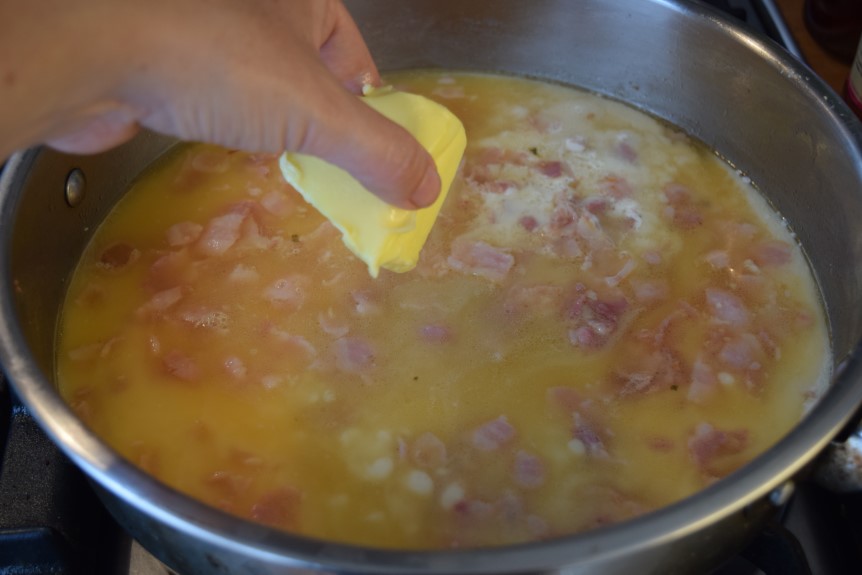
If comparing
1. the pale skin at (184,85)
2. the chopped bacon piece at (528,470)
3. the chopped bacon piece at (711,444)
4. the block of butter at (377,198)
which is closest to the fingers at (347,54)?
the block of butter at (377,198)

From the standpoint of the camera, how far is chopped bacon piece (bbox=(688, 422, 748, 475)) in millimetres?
1051

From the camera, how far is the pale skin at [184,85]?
2.17ft

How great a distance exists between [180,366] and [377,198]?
1.32 ft

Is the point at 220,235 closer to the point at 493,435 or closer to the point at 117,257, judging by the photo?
the point at 117,257

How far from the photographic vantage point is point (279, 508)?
1014 mm

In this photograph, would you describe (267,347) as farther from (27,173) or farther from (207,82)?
(207,82)

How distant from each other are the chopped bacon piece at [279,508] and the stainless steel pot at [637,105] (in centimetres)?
12

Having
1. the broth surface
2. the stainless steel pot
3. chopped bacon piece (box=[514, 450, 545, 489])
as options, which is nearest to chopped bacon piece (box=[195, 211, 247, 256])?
the broth surface

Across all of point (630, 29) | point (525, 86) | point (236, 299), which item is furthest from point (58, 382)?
point (630, 29)

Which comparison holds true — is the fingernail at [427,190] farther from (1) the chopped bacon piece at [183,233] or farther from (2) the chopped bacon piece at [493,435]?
(1) the chopped bacon piece at [183,233]

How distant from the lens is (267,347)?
1.19 metres

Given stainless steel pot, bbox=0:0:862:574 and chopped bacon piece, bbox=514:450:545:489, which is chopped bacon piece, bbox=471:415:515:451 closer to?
chopped bacon piece, bbox=514:450:545:489

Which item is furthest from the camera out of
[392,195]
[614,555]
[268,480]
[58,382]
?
[58,382]

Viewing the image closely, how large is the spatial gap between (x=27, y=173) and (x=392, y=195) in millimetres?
520
